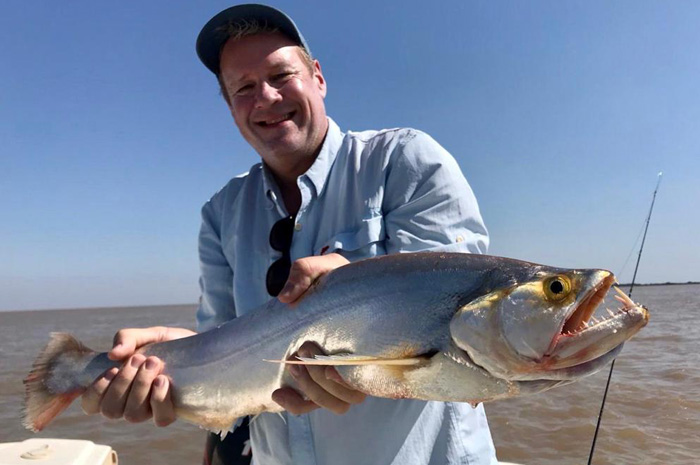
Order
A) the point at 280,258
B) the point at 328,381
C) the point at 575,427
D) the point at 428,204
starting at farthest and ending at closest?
the point at 575,427
the point at 280,258
the point at 428,204
the point at 328,381

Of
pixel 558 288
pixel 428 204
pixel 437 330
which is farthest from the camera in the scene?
pixel 428 204

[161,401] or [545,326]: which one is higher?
[545,326]

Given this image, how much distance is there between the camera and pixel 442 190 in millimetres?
2420

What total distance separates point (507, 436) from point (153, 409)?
6.97 meters

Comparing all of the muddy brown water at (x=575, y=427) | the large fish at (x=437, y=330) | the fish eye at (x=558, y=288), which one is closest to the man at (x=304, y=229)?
the large fish at (x=437, y=330)

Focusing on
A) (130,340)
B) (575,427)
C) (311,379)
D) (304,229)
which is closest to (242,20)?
(304,229)

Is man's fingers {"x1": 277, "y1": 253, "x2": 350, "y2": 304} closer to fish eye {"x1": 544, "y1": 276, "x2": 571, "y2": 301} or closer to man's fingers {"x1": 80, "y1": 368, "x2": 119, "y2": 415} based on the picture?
fish eye {"x1": 544, "y1": 276, "x2": 571, "y2": 301}

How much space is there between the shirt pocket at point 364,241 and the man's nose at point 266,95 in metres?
0.84

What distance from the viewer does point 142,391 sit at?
8.36ft

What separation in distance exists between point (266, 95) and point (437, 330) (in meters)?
1.66

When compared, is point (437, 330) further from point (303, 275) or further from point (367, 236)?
point (367, 236)

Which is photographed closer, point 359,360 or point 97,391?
point 359,360

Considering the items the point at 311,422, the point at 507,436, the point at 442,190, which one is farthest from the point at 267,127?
the point at 507,436

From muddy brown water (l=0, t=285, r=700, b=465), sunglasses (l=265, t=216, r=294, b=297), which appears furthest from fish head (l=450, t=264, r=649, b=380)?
muddy brown water (l=0, t=285, r=700, b=465)
